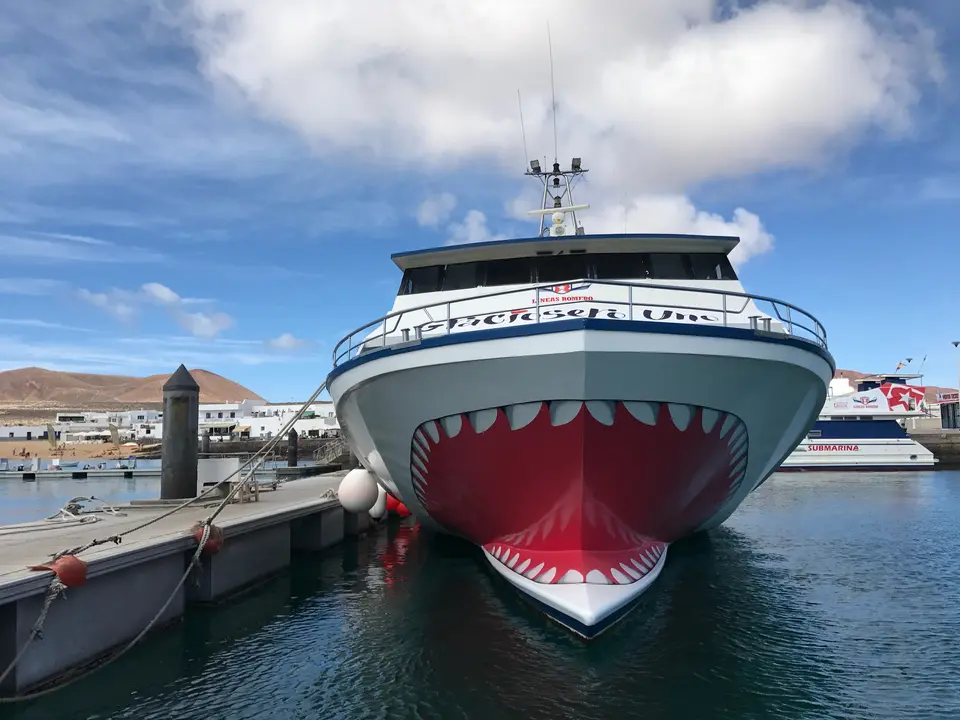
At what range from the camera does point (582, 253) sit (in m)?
9.92

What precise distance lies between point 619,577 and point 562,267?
172 inches

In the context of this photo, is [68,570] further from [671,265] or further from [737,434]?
[671,265]

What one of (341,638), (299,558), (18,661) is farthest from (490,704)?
(299,558)

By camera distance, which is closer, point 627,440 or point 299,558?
point 627,440

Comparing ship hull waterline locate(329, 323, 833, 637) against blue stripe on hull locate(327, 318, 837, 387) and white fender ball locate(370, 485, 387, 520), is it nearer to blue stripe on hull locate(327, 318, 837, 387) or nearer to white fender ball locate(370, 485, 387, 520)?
blue stripe on hull locate(327, 318, 837, 387)

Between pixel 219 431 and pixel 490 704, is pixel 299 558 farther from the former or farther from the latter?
pixel 219 431

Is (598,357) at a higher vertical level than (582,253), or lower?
lower

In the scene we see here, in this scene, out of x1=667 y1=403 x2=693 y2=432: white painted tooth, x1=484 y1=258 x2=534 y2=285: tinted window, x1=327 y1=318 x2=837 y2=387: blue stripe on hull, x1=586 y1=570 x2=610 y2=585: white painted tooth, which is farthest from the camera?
x1=484 y1=258 x2=534 y2=285: tinted window

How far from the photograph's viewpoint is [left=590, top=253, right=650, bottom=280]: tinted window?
9.68m

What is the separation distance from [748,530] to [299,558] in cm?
988

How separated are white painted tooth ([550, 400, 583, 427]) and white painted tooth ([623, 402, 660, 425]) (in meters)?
0.50

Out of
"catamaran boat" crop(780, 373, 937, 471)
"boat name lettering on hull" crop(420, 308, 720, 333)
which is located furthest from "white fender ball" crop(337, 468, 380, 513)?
"catamaran boat" crop(780, 373, 937, 471)

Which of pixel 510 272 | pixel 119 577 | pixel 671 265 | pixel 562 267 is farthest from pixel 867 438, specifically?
pixel 119 577

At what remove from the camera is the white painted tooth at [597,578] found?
24.2 feet
